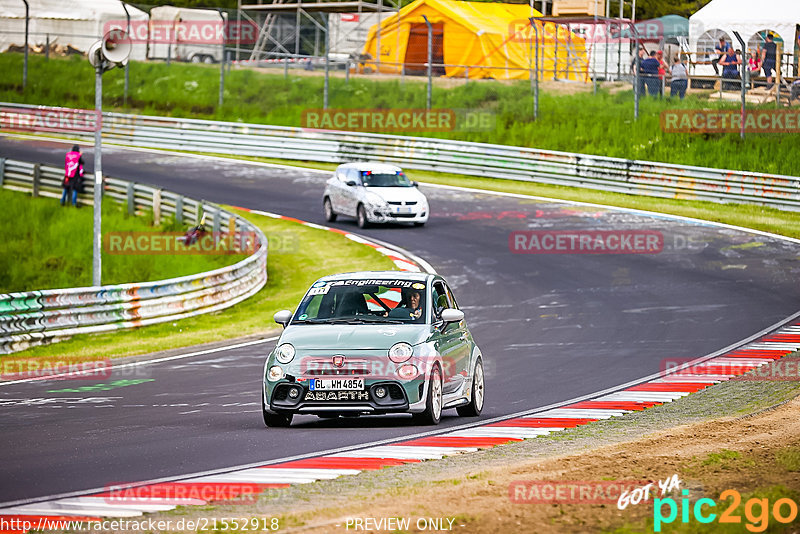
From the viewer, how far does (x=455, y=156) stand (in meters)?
38.3

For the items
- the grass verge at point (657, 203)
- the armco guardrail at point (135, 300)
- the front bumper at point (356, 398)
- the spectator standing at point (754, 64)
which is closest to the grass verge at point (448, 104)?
the spectator standing at point (754, 64)

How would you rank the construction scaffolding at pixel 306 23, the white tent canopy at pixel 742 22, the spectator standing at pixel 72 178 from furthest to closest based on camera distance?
the construction scaffolding at pixel 306 23 < the white tent canopy at pixel 742 22 < the spectator standing at pixel 72 178

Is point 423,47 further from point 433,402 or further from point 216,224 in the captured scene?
point 433,402

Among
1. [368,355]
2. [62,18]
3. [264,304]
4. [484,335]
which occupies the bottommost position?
[264,304]

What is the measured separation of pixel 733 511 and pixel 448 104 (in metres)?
35.3

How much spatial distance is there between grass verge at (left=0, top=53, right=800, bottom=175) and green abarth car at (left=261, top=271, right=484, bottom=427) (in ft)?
78.8

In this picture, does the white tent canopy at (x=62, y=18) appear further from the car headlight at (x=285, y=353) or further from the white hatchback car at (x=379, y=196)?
the car headlight at (x=285, y=353)

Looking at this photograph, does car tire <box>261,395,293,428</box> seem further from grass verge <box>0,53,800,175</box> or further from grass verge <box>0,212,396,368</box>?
grass verge <box>0,53,800,175</box>

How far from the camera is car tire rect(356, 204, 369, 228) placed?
98.5 feet

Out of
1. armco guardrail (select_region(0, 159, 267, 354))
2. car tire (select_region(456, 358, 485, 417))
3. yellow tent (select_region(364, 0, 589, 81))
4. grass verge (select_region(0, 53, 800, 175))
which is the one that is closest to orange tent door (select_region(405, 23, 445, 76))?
yellow tent (select_region(364, 0, 589, 81))

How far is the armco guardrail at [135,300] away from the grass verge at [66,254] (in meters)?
1.13

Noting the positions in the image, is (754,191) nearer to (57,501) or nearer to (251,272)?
(251,272)

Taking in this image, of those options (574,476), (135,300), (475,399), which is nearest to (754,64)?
(135,300)

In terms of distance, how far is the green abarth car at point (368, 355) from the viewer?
11000mm
